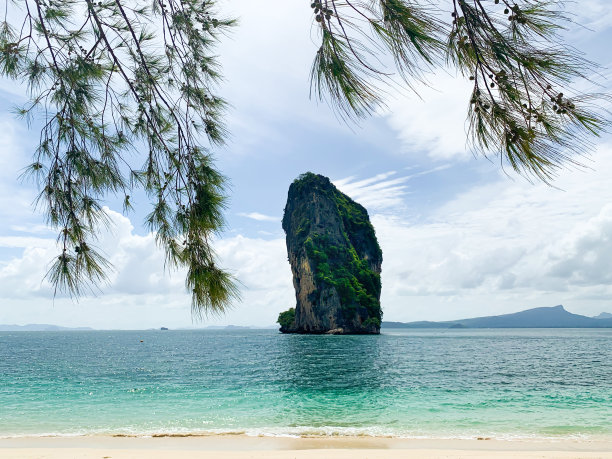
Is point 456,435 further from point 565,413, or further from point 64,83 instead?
point 64,83

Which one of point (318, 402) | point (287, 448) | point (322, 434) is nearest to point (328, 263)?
point (318, 402)

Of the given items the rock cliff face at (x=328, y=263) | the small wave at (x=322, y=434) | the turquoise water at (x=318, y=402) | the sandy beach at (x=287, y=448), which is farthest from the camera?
the rock cliff face at (x=328, y=263)

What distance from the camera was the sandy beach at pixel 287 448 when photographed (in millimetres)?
6949

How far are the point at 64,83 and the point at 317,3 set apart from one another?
234cm

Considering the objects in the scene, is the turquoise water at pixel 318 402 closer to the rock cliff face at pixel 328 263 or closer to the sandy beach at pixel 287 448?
the sandy beach at pixel 287 448

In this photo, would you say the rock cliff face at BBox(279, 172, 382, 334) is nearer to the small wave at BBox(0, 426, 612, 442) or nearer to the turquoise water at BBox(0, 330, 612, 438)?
the turquoise water at BBox(0, 330, 612, 438)

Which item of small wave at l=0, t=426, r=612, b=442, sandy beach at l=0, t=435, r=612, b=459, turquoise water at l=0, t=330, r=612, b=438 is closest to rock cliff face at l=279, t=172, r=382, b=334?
turquoise water at l=0, t=330, r=612, b=438

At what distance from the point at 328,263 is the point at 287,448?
6476cm

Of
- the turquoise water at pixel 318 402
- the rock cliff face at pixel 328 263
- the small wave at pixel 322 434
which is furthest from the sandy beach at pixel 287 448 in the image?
the rock cliff face at pixel 328 263

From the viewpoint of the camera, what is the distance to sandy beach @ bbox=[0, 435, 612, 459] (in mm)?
6949

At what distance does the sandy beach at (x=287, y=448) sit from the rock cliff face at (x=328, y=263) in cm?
6041

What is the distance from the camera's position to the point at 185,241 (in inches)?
113

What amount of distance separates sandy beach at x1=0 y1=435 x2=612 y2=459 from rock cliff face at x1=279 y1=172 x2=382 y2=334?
60.4 metres

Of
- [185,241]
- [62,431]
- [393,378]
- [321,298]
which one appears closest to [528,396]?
[393,378]
